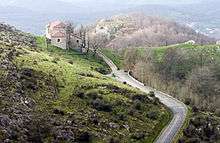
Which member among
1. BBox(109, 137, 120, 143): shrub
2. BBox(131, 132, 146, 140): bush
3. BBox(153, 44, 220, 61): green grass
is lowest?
BBox(153, 44, 220, 61): green grass

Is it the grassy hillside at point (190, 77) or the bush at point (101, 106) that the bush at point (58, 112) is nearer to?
the bush at point (101, 106)

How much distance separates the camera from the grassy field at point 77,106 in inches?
2591

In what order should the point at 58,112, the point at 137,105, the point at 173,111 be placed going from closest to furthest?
1. the point at 58,112
2. the point at 137,105
3. the point at 173,111

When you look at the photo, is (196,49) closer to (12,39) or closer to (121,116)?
(12,39)

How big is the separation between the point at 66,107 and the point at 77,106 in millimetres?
2515

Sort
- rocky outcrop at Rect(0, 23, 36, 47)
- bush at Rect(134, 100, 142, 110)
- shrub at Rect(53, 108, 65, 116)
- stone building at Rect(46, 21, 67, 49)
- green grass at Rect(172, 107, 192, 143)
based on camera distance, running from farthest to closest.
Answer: stone building at Rect(46, 21, 67, 49) < rocky outcrop at Rect(0, 23, 36, 47) < bush at Rect(134, 100, 142, 110) < shrub at Rect(53, 108, 65, 116) < green grass at Rect(172, 107, 192, 143)

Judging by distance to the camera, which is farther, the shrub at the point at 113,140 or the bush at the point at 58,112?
the bush at the point at 58,112

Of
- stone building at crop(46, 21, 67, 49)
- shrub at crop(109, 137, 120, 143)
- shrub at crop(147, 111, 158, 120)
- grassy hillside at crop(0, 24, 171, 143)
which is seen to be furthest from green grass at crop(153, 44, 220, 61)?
shrub at crop(109, 137, 120, 143)

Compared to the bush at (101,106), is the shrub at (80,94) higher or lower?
higher

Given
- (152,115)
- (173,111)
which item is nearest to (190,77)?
(173,111)

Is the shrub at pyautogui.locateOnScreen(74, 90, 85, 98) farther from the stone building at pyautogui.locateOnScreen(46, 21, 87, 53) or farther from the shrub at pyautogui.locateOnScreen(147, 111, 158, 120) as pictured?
the stone building at pyautogui.locateOnScreen(46, 21, 87, 53)

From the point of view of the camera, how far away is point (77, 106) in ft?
253

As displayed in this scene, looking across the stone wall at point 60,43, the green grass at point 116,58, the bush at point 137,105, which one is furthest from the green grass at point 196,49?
the bush at point 137,105

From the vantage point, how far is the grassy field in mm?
65812
